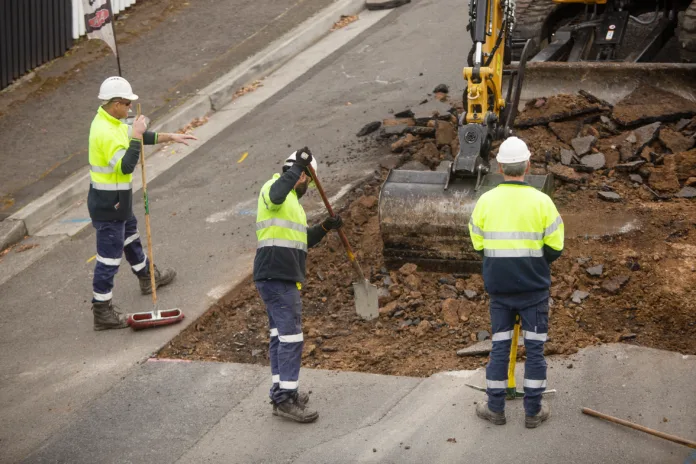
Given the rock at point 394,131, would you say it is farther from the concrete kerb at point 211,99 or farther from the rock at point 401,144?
the concrete kerb at point 211,99

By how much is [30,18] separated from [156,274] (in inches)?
262

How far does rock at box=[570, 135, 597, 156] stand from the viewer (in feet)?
34.8

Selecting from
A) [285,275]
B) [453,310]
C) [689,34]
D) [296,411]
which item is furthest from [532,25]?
[296,411]

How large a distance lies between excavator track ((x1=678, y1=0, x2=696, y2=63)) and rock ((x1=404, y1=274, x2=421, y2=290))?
465cm

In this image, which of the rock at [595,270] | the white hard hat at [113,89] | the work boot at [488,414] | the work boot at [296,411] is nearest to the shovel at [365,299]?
the work boot at [296,411]

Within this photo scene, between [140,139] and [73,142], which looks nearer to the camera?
[140,139]

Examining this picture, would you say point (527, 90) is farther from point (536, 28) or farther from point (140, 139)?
point (140, 139)

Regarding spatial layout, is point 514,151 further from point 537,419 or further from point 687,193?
point 687,193

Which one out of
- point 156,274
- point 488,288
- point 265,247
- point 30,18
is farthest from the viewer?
point 30,18

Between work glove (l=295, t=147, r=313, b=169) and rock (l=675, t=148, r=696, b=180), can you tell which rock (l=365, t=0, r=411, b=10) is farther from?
work glove (l=295, t=147, r=313, b=169)

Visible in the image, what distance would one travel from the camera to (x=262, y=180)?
11.6 meters

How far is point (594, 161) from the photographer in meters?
10.5

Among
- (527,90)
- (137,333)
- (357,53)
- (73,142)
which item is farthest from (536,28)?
(137,333)

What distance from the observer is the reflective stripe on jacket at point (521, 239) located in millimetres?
6484
